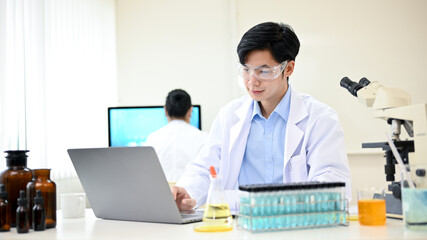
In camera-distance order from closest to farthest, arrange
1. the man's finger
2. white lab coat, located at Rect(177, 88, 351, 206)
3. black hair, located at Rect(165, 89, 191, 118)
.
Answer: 1. the man's finger
2. white lab coat, located at Rect(177, 88, 351, 206)
3. black hair, located at Rect(165, 89, 191, 118)

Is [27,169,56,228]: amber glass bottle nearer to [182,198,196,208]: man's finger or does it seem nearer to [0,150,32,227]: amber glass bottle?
[0,150,32,227]: amber glass bottle

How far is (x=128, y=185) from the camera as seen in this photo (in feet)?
5.12

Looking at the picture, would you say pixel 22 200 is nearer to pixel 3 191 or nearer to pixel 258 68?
pixel 3 191

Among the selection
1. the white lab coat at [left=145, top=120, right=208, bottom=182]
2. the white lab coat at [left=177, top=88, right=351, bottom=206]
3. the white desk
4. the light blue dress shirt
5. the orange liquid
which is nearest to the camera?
the white desk

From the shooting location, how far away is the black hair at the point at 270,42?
1996mm

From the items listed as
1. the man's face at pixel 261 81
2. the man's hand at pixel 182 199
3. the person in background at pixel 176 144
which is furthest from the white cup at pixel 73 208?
the person in background at pixel 176 144

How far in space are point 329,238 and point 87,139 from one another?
313 centimetres

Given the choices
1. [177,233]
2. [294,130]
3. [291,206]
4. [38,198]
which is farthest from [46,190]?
[294,130]

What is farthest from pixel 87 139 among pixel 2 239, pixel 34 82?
pixel 2 239

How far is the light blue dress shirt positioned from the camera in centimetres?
214

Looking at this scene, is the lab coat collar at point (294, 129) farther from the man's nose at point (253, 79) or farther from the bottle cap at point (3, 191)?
the bottle cap at point (3, 191)

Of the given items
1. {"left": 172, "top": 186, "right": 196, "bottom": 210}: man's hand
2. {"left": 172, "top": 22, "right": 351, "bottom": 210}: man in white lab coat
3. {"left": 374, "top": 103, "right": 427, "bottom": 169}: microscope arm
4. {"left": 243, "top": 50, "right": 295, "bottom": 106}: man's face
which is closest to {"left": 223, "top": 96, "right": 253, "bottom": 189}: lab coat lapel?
{"left": 172, "top": 22, "right": 351, "bottom": 210}: man in white lab coat

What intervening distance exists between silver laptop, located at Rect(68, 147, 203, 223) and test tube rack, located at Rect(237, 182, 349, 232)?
0.87ft

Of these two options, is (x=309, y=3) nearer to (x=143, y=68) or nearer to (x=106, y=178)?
(x=143, y=68)
